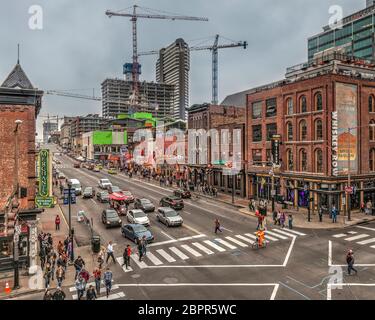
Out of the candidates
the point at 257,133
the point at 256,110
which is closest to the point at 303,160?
the point at 257,133

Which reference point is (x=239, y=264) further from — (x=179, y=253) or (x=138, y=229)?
(x=138, y=229)

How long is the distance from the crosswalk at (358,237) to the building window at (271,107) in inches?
812

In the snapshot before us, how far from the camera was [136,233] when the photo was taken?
26.5 meters

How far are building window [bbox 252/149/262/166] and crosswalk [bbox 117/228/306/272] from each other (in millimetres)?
19293

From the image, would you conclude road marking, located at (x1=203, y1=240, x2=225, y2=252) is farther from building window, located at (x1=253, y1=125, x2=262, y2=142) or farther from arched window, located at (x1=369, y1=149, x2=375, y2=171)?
arched window, located at (x1=369, y1=149, x2=375, y2=171)

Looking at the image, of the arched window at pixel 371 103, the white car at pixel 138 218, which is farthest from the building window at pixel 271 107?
the white car at pixel 138 218

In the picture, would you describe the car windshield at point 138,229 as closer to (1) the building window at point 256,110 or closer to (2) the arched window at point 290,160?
(2) the arched window at point 290,160

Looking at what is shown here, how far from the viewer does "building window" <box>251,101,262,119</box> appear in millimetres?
47447

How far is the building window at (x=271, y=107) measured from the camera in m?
44.7

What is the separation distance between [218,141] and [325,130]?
22957 mm

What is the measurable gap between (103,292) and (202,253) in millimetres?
8342
